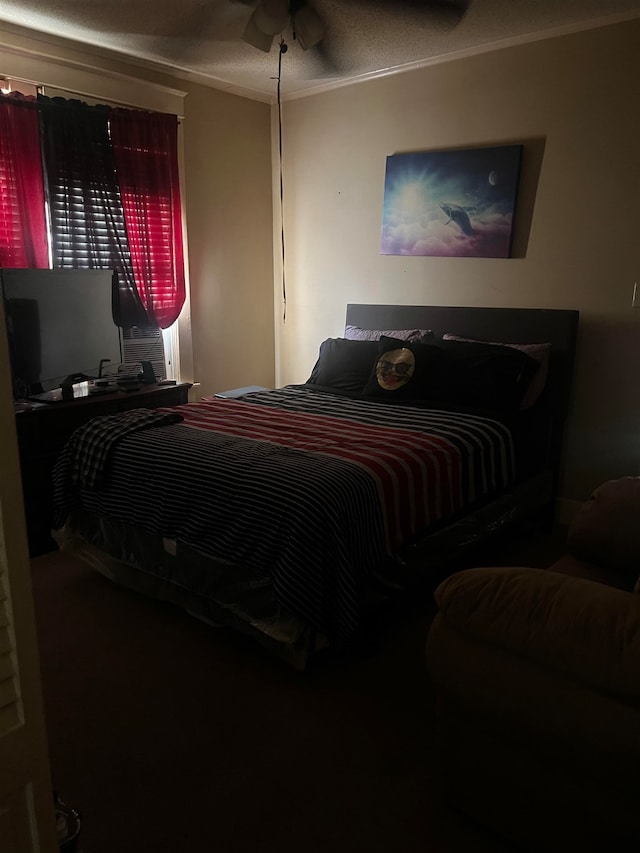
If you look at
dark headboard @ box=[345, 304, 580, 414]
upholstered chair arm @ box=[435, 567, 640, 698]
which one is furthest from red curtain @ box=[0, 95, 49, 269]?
upholstered chair arm @ box=[435, 567, 640, 698]

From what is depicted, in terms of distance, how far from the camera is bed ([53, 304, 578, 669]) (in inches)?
83.7

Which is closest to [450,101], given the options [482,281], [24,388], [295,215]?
[482,281]

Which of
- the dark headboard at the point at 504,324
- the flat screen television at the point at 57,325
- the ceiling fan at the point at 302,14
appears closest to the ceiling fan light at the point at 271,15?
the ceiling fan at the point at 302,14

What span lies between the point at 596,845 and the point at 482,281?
3018 mm

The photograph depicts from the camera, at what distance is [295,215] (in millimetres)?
4637

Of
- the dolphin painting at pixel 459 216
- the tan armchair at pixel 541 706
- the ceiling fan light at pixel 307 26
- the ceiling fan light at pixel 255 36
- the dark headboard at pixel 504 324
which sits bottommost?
the tan armchair at pixel 541 706

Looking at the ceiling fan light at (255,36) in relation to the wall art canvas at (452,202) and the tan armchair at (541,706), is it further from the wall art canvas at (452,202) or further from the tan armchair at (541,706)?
the tan armchair at (541,706)

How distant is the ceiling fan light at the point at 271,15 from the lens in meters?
2.63

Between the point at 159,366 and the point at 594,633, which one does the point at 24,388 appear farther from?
the point at 594,633

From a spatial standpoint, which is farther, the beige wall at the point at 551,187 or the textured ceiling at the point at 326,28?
the beige wall at the point at 551,187

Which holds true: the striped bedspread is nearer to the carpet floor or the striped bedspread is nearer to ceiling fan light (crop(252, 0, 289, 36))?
the carpet floor

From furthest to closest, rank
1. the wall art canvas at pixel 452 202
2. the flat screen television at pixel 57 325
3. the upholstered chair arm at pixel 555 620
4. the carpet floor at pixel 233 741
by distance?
the wall art canvas at pixel 452 202
the flat screen television at pixel 57 325
the carpet floor at pixel 233 741
the upholstered chair arm at pixel 555 620

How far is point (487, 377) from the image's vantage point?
3230mm

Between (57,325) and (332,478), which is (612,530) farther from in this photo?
(57,325)
